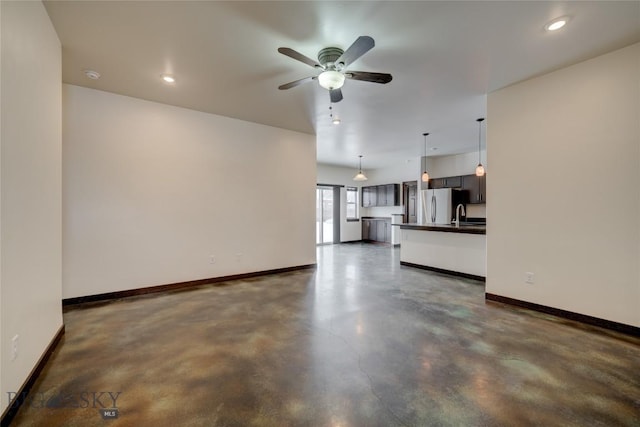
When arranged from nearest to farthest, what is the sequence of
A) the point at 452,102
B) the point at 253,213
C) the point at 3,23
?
the point at 3,23 < the point at 452,102 < the point at 253,213

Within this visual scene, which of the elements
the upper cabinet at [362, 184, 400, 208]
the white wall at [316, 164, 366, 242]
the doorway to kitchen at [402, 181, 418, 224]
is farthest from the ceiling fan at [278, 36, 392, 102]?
the upper cabinet at [362, 184, 400, 208]

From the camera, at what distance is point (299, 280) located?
4641mm

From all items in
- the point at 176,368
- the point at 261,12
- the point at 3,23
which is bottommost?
the point at 176,368

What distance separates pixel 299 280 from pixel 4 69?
3973 mm

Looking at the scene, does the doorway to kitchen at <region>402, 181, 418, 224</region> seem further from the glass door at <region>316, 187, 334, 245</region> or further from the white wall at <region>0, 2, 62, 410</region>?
the white wall at <region>0, 2, 62, 410</region>

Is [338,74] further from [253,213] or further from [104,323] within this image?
[104,323]

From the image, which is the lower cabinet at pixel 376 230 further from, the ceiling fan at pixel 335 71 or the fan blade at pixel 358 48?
the fan blade at pixel 358 48

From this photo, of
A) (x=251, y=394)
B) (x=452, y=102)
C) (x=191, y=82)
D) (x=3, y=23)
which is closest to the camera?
(x=3, y=23)

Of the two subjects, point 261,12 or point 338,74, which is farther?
point 338,74

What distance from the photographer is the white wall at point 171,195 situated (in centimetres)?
350

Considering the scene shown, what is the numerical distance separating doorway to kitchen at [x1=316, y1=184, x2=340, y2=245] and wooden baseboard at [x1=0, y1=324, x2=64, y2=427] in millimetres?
7370

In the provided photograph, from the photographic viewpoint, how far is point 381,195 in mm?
9773

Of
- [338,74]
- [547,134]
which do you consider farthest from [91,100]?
[547,134]

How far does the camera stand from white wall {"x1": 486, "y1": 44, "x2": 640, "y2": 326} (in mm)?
2645
